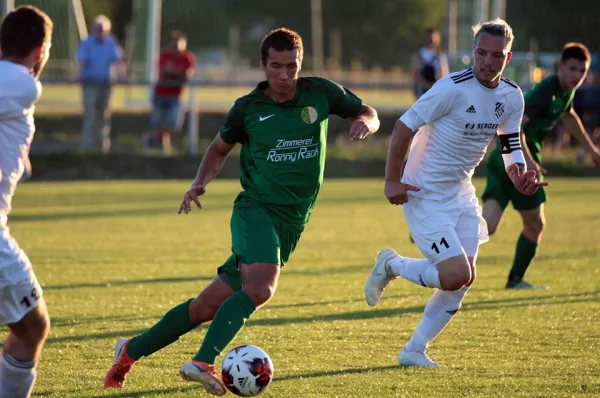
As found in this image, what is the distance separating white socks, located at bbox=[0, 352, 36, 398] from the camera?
4844 mm

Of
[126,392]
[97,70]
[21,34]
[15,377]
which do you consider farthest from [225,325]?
[97,70]

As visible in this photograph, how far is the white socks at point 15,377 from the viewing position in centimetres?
484

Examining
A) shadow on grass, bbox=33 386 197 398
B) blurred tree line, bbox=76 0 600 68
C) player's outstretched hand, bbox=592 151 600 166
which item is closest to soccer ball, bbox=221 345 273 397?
shadow on grass, bbox=33 386 197 398

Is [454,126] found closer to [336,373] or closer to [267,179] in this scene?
[267,179]

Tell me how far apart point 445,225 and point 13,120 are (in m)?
2.67

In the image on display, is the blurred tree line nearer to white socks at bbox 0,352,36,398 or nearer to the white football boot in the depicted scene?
the white football boot

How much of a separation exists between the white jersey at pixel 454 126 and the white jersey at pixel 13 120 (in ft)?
7.59

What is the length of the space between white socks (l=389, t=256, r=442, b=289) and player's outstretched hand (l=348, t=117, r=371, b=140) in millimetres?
938

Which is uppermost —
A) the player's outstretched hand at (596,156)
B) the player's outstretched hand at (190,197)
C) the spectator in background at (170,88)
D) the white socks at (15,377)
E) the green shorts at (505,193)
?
the player's outstretched hand at (190,197)

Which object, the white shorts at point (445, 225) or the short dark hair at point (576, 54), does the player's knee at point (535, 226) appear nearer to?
the short dark hair at point (576, 54)

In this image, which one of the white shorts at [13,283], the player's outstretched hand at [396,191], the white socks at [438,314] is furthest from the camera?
the white socks at [438,314]

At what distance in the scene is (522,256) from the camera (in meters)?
9.45

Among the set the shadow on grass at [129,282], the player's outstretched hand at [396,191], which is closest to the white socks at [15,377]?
the player's outstretched hand at [396,191]

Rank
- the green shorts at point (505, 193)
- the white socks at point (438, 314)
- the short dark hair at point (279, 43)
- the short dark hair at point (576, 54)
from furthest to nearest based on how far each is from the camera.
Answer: the green shorts at point (505, 193) < the short dark hair at point (576, 54) < the white socks at point (438, 314) < the short dark hair at point (279, 43)
